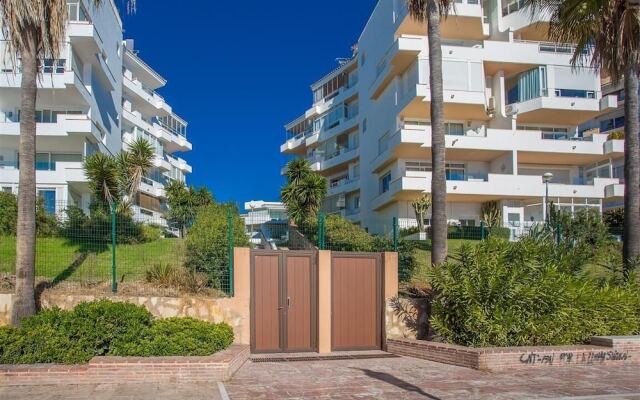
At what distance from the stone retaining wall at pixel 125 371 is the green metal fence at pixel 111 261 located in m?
2.55

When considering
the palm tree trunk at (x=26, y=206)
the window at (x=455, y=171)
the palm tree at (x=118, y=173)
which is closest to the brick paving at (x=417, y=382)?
the palm tree trunk at (x=26, y=206)

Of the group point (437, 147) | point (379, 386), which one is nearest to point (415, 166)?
point (437, 147)

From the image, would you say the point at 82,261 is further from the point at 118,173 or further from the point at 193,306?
the point at 118,173

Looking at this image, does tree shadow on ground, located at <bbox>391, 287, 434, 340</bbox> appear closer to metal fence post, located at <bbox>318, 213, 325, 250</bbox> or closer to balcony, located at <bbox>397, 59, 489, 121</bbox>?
metal fence post, located at <bbox>318, 213, 325, 250</bbox>

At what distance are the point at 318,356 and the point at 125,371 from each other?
13.8 feet

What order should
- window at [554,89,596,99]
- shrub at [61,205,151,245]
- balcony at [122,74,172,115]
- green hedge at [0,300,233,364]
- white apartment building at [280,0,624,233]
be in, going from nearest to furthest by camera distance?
green hedge at [0,300,233,364], shrub at [61,205,151,245], white apartment building at [280,0,624,233], window at [554,89,596,99], balcony at [122,74,172,115]

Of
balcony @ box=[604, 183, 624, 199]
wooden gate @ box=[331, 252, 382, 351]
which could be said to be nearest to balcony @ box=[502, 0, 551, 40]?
balcony @ box=[604, 183, 624, 199]

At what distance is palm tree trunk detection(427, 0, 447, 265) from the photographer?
1179 cm

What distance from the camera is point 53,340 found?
8445 millimetres

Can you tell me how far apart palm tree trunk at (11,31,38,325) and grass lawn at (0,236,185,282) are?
1.84 m

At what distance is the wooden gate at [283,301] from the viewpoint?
442 inches

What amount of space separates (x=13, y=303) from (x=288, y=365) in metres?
5.06

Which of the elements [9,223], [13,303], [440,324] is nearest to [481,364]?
[440,324]

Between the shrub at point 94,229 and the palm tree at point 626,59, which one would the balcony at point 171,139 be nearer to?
the shrub at point 94,229
